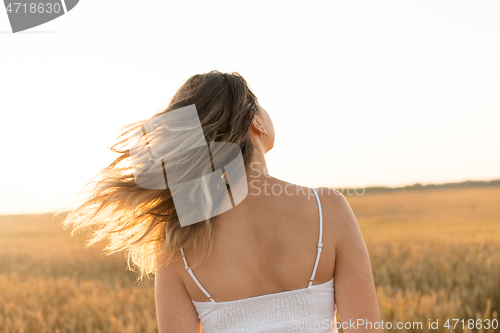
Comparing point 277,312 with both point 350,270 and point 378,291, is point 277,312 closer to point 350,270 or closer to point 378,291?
point 350,270

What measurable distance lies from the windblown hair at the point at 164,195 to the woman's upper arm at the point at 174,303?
0.27 ft

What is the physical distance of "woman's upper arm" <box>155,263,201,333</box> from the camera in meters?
1.65

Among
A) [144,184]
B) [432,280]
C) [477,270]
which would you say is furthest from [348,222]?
[477,270]

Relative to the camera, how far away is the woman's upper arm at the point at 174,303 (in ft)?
5.43

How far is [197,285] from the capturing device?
159 centimetres

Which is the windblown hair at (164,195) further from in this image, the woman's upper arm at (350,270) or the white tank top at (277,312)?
the woman's upper arm at (350,270)

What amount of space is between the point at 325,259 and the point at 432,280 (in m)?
4.76

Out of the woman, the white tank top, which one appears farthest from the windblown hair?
the white tank top

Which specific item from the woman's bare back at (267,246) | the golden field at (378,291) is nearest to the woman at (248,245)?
the woman's bare back at (267,246)

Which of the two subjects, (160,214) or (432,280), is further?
(432,280)

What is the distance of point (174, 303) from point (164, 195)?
52 cm

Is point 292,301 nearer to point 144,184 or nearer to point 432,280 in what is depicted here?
point 144,184

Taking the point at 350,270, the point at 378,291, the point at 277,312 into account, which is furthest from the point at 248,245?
the point at 378,291

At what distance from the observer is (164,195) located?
5.47 feet
